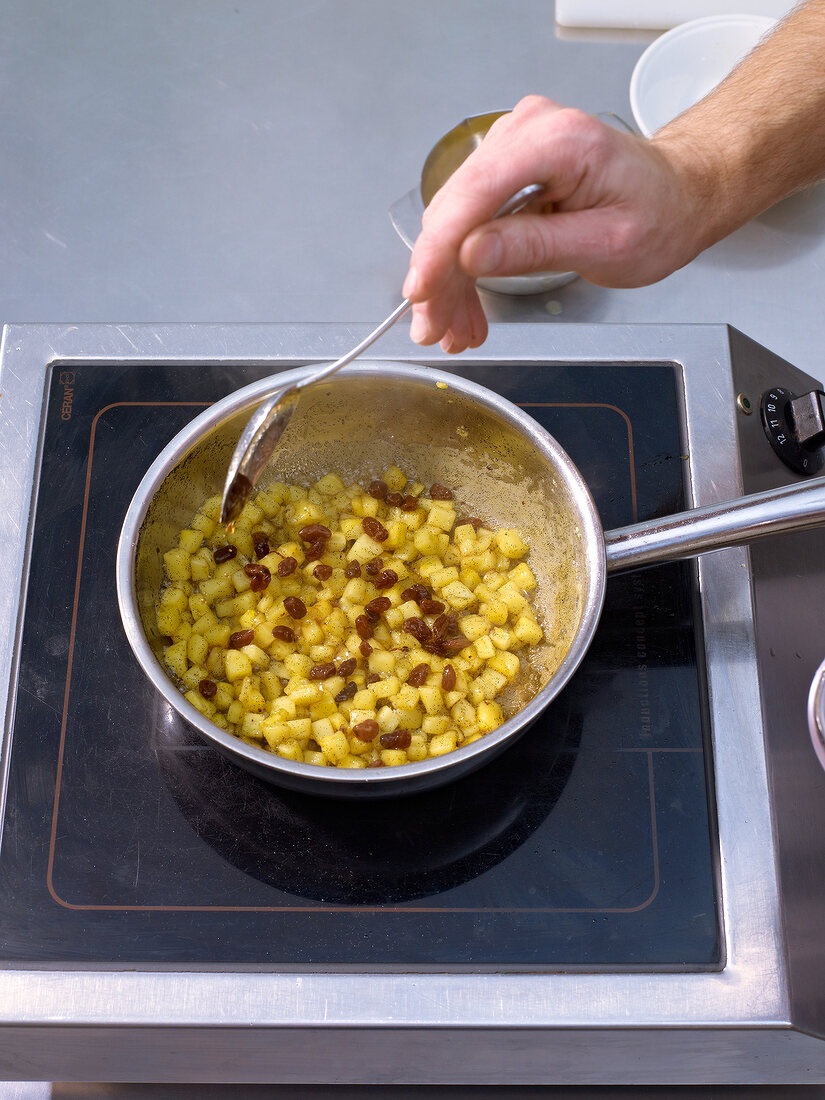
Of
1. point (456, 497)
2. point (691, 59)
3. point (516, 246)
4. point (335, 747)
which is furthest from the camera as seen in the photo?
point (691, 59)

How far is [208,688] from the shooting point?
1026 mm

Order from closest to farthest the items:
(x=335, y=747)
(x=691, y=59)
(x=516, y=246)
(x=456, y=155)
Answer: (x=516, y=246) < (x=335, y=747) < (x=456, y=155) < (x=691, y=59)

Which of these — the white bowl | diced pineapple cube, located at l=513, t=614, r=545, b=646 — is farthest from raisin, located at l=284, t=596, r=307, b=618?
the white bowl

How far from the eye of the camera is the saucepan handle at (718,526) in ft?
2.96

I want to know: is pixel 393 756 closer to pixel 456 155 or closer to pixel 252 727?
pixel 252 727

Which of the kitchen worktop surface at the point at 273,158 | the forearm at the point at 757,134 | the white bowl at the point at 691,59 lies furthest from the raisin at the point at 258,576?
the white bowl at the point at 691,59

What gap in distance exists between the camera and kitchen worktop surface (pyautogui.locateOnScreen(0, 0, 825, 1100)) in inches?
57.1

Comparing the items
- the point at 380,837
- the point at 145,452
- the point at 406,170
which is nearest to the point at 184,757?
the point at 380,837

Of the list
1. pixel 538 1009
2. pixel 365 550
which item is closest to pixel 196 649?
pixel 365 550

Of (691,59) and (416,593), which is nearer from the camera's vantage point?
(416,593)

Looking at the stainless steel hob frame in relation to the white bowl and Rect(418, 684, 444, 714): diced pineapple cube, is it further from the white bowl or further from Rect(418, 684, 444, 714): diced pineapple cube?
the white bowl

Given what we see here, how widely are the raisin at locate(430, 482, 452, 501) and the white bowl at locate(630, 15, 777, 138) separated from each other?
0.80 metres

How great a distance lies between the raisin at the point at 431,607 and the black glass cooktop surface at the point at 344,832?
0.60ft

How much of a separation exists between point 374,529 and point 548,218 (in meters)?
0.42
